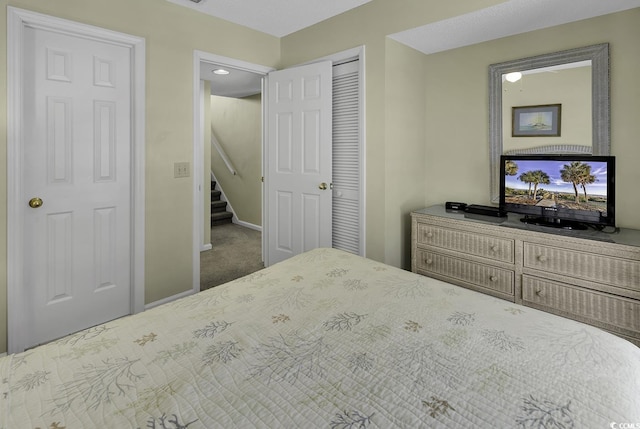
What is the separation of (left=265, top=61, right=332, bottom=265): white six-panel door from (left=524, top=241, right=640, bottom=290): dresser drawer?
167 cm

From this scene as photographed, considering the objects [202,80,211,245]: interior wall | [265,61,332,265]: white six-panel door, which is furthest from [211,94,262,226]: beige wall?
[265,61,332,265]: white six-panel door

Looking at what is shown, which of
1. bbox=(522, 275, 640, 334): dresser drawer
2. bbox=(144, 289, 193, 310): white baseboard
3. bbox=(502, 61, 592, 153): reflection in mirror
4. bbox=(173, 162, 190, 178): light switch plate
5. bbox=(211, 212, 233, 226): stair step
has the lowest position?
bbox=(144, 289, 193, 310): white baseboard

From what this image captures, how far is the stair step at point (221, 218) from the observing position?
635 cm

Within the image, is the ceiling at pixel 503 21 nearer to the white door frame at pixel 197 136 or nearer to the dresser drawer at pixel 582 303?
the white door frame at pixel 197 136

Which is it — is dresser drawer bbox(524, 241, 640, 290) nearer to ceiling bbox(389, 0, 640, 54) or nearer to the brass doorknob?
ceiling bbox(389, 0, 640, 54)

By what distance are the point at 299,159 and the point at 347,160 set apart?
0.48m

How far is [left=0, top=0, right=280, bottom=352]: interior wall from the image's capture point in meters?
2.69

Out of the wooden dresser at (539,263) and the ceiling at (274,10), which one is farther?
the ceiling at (274,10)

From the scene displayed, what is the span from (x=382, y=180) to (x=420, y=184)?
65 centimetres

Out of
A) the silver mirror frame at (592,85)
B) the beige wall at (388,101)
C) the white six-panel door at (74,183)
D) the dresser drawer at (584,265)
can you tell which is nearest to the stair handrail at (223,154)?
the beige wall at (388,101)

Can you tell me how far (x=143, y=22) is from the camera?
8.82 ft

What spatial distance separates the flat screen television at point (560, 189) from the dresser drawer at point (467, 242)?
0.30 m

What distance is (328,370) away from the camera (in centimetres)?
100

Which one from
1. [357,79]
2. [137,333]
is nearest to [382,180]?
[357,79]
